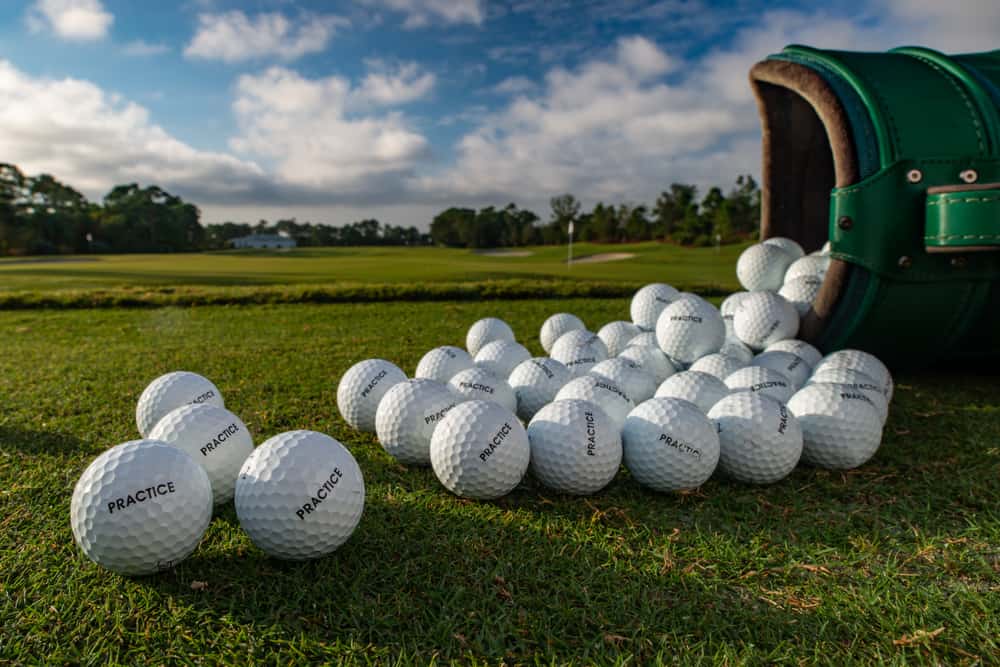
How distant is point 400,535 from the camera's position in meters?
2.34

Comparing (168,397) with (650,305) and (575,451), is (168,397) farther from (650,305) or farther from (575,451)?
(650,305)

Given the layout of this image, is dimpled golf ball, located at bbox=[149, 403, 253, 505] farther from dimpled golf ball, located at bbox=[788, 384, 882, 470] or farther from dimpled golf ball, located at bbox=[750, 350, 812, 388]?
dimpled golf ball, located at bbox=[750, 350, 812, 388]

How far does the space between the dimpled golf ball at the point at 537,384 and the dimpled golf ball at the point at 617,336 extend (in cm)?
128

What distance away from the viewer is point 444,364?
4.20 meters

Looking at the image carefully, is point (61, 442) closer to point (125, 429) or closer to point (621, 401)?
point (125, 429)

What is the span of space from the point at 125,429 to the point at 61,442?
0.34 metres

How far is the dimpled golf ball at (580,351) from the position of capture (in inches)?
173

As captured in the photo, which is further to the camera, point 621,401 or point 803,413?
point 621,401

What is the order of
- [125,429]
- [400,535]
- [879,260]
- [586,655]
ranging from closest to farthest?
[586,655] < [400,535] < [125,429] < [879,260]

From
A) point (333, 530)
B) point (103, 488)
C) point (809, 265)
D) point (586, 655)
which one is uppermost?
point (809, 265)

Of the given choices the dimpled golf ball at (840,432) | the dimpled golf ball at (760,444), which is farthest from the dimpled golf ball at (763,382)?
the dimpled golf ball at (760,444)

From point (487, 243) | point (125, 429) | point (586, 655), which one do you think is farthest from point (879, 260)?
point (487, 243)

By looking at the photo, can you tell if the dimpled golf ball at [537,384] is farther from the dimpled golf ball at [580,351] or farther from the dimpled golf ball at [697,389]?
the dimpled golf ball at [697,389]

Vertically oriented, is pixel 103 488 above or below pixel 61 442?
above
